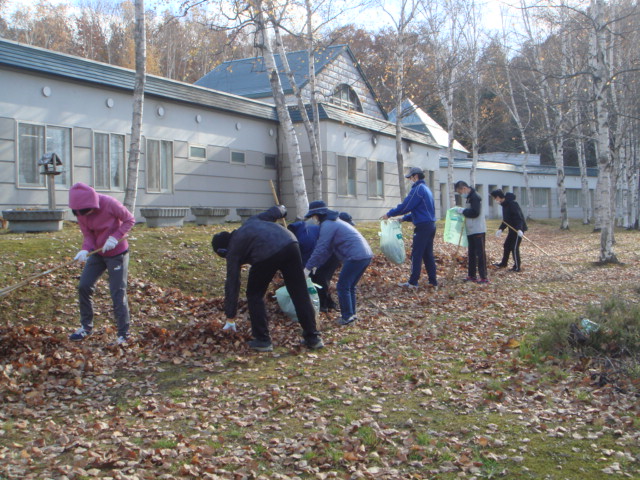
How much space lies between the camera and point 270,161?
70.1ft

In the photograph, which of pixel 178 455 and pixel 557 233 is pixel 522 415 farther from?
pixel 557 233

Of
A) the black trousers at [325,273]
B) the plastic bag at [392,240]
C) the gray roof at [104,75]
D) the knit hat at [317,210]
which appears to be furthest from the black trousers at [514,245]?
the gray roof at [104,75]

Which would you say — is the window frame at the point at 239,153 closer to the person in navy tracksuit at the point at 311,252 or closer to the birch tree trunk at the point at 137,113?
the birch tree trunk at the point at 137,113

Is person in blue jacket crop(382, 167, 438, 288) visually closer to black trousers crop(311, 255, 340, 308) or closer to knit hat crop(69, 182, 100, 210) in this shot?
black trousers crop(311, 255, 340, 308)

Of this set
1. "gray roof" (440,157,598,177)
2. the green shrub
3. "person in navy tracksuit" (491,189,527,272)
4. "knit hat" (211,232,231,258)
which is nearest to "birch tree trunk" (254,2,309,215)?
"person in navy tracksuit" (491,189,527,272)

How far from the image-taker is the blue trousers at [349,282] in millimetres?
8039

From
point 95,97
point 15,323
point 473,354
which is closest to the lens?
point 473,354

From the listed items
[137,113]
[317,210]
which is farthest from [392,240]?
[137,113]

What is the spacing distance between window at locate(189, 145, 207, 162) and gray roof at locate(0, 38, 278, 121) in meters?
1.27

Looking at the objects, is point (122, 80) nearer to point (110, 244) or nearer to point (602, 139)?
point (110, 244)

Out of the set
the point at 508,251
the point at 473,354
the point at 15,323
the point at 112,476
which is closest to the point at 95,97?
the point at 15,323

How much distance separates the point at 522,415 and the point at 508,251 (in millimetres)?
9173

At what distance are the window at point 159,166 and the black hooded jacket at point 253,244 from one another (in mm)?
11223

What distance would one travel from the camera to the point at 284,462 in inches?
171
